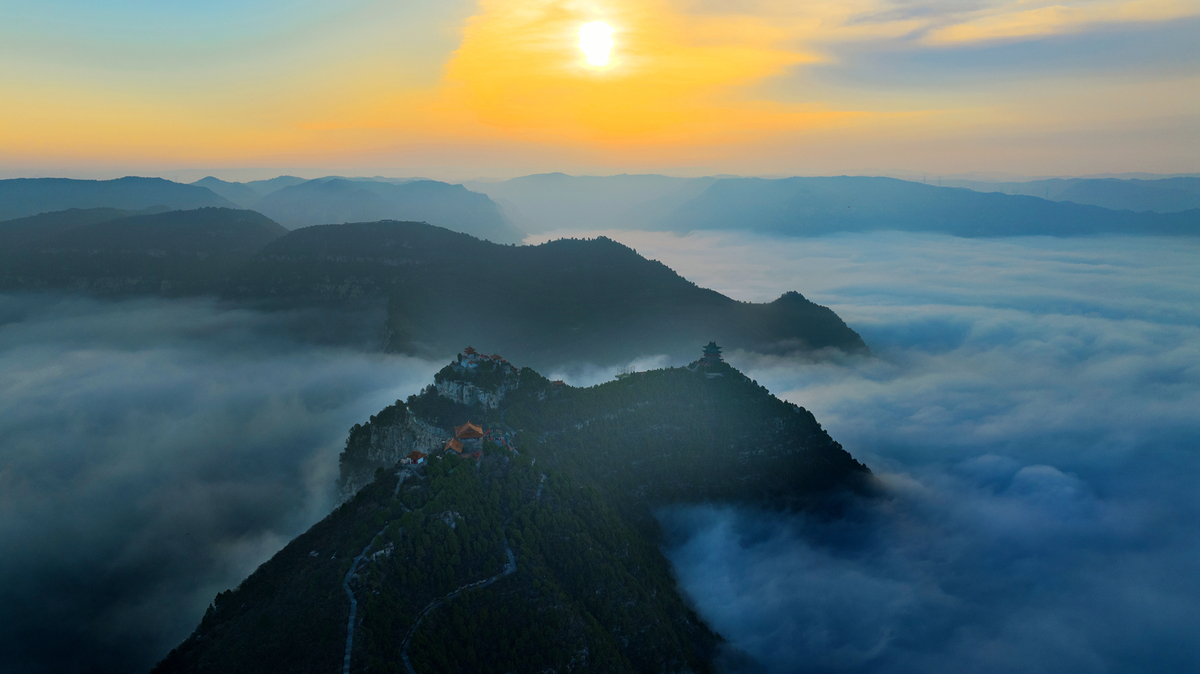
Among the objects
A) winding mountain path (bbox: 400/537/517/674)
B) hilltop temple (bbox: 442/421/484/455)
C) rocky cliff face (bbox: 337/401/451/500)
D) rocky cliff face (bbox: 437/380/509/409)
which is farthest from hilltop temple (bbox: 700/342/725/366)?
winding mountain path (bbox: 400/537/517/674)

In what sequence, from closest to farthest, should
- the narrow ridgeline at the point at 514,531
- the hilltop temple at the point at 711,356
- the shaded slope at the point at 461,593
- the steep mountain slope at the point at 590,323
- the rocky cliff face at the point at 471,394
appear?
the shaded slope at the point at 461,593, the narrow ridgeline at the point at 514,531, the rocky cliff face at the point at 471,394, the hilltop temple at the point at 711,356, the steep mountain slope at the point at 590,323

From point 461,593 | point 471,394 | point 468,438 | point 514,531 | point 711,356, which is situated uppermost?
point 711,356

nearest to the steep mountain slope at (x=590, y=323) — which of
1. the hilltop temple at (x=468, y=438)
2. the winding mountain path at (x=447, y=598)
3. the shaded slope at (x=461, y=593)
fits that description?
the hilltop temple at (x=468, y=438)

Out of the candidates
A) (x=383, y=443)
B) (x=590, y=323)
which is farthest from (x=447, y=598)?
(x=590, y=323)

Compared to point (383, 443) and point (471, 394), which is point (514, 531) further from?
point (383, 443)

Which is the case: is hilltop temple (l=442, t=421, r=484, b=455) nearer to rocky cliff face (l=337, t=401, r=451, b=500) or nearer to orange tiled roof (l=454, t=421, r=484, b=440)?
orange tiled roof (l=454, t=421, r=484, b=440)

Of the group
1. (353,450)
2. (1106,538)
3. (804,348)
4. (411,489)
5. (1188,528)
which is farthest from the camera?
(804,348)

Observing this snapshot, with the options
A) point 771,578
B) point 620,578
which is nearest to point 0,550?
point 620,578

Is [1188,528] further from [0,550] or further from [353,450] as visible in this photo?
[0,550]

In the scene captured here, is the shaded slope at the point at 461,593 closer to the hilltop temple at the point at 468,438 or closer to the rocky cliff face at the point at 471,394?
the hilltop temple at the point at 468,438
